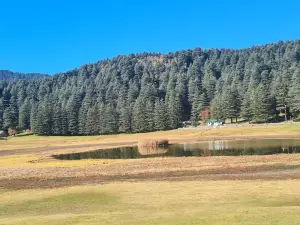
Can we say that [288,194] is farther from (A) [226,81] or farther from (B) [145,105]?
(A) [226,81]

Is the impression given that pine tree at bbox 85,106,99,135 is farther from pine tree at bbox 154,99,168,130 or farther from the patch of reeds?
the patch of reeds

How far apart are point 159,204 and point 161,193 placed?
3590 millimetres

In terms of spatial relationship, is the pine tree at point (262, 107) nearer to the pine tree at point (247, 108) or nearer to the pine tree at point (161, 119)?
the pine tree at point (247, 108)

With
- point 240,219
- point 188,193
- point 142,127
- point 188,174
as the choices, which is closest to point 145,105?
point 142,127

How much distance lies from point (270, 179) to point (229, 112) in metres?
98.0

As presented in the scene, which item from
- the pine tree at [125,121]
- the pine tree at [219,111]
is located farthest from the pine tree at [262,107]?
the pine tree at [125,121]

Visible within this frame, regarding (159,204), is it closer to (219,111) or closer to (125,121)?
(219,111)

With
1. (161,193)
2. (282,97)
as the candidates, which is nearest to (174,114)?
(282,97)

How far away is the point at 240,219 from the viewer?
49.0 ft

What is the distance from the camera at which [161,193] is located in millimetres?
24188

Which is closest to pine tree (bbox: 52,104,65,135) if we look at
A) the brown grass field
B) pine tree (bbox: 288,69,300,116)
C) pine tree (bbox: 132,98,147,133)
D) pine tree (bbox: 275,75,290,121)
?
pine tree (bbox: 132,98,147,133)

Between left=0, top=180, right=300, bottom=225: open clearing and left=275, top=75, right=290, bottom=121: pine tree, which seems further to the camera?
left=275, top=75, right=290, bottom=121: pine tree

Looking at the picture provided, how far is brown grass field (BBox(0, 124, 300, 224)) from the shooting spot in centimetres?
1638

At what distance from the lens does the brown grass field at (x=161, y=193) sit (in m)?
16.4
